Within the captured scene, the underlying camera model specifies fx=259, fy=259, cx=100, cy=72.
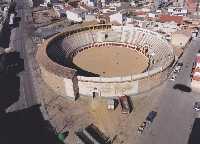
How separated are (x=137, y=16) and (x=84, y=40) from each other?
28885 millimetres

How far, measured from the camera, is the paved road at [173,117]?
159 ft

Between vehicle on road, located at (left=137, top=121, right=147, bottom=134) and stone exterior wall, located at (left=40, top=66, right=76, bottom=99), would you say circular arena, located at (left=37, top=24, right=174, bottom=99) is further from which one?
vehicle on road, located at (left=137, top=121, right=147, bottom=134)

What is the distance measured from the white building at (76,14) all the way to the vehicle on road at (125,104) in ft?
181

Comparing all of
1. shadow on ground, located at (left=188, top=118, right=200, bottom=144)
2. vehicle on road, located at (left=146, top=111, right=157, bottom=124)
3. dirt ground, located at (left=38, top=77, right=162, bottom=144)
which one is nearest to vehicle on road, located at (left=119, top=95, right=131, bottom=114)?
dirt ground, located at (left=38, top=77, right=162, bottom=144)

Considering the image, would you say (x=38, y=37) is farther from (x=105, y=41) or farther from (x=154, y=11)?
(x=154, y=11)

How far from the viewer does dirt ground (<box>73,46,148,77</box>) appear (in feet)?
230

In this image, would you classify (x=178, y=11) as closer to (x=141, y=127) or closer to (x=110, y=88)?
(x=110, y=88)

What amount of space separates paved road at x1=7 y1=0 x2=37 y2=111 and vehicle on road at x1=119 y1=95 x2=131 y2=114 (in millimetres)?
20101

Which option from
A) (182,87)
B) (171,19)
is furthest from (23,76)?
(171,19)

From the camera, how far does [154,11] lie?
104m

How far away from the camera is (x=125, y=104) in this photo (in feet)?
187

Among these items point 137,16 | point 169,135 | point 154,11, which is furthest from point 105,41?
point 169,135

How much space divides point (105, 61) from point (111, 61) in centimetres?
177

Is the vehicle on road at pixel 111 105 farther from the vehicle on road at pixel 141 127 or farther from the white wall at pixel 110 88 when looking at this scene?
the vehicle on road at pixel 141 127
